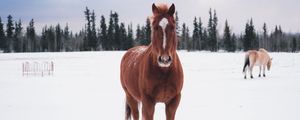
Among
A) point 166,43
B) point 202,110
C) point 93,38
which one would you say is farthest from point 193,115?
point 93,38

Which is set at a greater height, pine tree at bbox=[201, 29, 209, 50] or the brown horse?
pine tree at bbox=[201, 29, 209, 50]

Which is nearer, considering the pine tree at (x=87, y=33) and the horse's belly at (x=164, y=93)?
the horse's belly at (x=164, y=93)

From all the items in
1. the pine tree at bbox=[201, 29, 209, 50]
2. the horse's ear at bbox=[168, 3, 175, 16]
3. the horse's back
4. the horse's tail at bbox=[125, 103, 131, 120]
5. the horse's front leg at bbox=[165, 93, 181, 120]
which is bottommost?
the horse's tail at bbox=[125, 103, 131, 120]

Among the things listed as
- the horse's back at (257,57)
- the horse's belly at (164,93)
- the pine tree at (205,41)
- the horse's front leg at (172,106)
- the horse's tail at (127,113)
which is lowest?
the horse's tail at (127,113)

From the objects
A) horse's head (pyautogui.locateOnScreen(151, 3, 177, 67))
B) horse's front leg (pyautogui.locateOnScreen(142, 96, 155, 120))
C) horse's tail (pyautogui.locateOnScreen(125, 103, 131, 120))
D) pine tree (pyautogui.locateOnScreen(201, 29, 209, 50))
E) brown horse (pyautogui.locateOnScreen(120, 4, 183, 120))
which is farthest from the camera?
pine tree (pyautogui.locateOnScreen(201, 29, 209, 50))

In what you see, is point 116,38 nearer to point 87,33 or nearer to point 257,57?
point 87,33

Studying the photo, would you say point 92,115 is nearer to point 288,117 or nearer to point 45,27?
point 288,117

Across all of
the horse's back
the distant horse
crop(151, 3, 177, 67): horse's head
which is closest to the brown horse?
crop(151, 3, 177, 67): horse's head

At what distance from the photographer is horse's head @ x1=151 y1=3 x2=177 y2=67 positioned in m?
3.48

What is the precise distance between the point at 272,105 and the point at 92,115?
169 inches

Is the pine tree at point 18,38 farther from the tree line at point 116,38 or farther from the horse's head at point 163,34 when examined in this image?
the horse's head at point 163,34

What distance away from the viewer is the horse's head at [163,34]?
348 cm

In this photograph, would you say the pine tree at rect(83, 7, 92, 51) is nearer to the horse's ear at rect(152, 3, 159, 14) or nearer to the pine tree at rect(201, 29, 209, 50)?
the pine tree at rect(201, 29, 209, 50)

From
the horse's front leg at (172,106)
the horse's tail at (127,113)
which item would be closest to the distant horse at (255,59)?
the horse's tail at (127,113)
